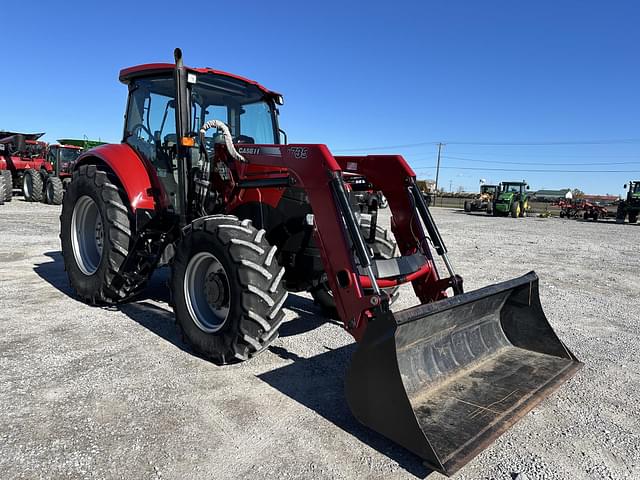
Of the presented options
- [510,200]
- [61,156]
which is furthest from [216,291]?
[510,200]

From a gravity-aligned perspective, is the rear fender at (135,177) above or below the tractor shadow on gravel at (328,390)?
above

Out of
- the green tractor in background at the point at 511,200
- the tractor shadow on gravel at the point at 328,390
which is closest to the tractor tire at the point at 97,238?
the tractor shadow on gravel at the point at 328,390

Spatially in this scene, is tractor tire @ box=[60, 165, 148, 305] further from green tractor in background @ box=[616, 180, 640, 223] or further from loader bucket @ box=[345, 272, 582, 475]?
green tractor in background @ box=[616, 180, 640, 223]

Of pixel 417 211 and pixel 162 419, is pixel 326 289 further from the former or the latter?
pixel 162 419

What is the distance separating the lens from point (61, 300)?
205 inches

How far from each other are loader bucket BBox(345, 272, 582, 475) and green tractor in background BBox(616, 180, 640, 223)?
29.2 metres

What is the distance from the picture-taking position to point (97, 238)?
210 inches

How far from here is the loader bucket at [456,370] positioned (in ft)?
8.10

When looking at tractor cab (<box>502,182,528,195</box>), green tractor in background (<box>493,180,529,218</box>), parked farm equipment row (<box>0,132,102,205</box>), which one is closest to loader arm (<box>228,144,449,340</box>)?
parked farm equipment row (<box>0,132,102,205</box>)

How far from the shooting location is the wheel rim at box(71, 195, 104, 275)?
208 inches

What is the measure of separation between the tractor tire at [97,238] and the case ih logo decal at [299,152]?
2082 mm

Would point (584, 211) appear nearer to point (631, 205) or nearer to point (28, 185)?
point (631, 205)

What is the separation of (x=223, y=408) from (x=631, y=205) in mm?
31576

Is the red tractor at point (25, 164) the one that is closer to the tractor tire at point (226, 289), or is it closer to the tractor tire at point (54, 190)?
the tractor tire at point (54, 190)
